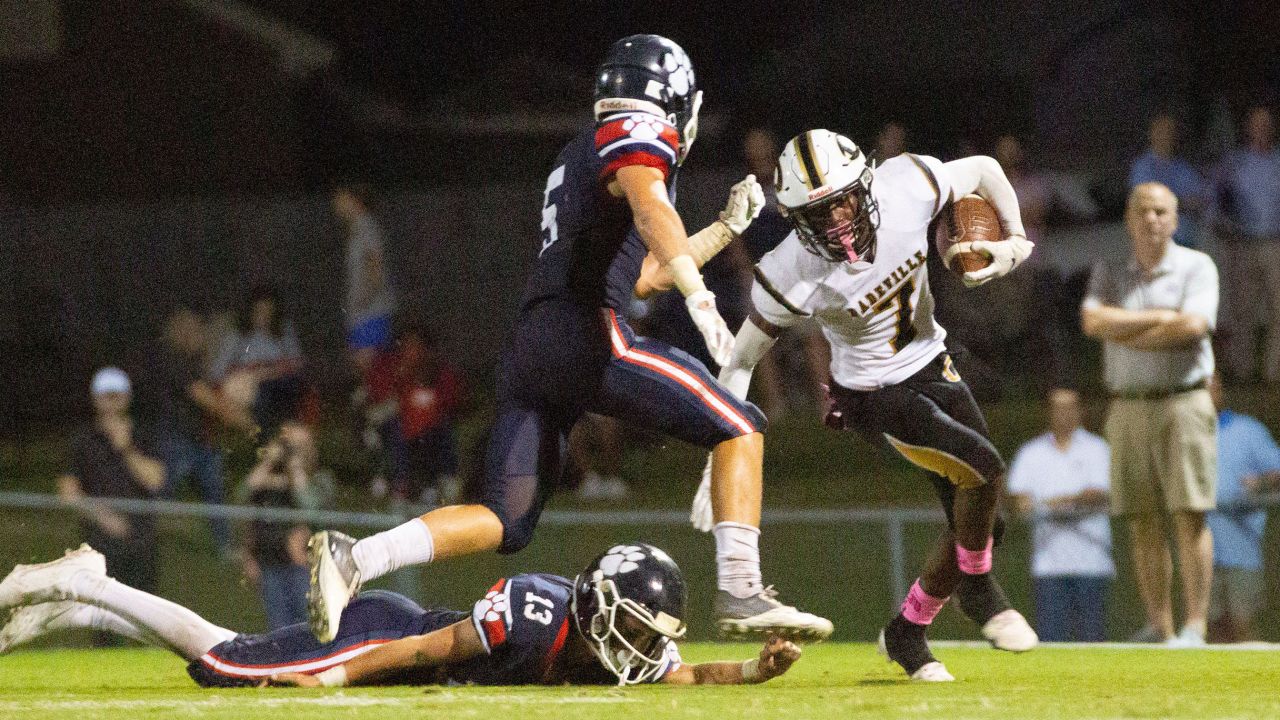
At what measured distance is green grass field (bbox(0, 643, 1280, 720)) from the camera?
5418 mm

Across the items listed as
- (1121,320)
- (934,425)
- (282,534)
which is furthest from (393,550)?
(1121,320)

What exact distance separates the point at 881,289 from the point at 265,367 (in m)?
7.57

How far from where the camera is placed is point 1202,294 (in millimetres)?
9008

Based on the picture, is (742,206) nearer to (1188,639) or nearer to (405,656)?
(405,656)

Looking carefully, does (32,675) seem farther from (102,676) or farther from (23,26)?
(23,26)

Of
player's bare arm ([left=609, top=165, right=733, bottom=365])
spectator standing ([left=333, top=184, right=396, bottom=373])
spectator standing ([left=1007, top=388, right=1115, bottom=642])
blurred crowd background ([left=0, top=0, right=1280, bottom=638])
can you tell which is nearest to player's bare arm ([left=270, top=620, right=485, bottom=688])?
player's bare arm ([left=609, top=165, right=733, bottom=365])

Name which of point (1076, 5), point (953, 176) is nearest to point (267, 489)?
point (953, 176)

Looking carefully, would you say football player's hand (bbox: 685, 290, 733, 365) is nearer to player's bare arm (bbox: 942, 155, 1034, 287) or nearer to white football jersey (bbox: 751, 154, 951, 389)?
white football jersey (bbox: 751, 154, 951, 389)

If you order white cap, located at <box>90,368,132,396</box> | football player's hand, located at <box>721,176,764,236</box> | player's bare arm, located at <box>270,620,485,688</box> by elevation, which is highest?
white cap, located at <box>90,368,132,396</box>

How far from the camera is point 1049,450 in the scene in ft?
33.2

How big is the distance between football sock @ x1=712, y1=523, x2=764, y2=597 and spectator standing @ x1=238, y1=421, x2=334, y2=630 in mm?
4310

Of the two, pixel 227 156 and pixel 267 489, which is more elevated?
pixel 227 156

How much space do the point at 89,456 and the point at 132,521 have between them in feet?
3.24

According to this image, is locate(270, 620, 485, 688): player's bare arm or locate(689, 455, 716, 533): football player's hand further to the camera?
locate(689, 455, 716, 533): football player's hand
